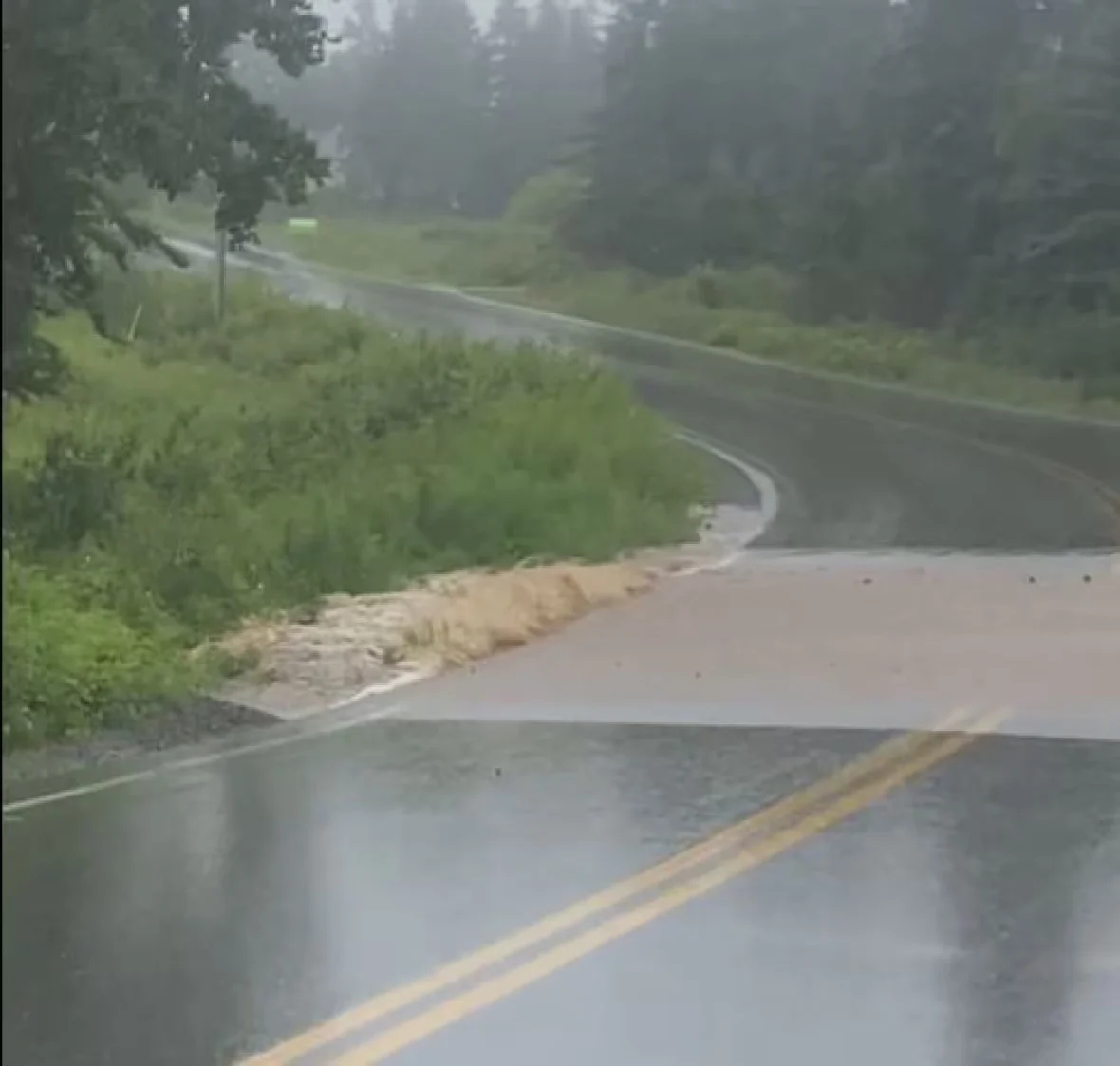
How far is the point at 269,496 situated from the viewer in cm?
1725

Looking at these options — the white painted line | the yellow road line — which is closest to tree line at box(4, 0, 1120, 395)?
the white painted line

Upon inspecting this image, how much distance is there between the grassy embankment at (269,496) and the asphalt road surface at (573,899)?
0.86 meters

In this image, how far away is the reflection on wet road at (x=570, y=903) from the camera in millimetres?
6277

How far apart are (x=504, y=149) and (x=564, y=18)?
44890 mm

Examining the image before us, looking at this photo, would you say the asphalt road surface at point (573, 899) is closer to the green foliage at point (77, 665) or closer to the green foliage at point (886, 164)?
the green foliage at point (77, 665)

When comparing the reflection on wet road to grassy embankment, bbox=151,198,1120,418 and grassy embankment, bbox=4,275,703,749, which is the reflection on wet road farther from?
grassy embankment, bbox=151,198,1120,418

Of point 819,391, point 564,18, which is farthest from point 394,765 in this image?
point 564,18

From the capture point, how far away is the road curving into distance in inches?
821

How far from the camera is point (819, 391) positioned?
3750 centimetres

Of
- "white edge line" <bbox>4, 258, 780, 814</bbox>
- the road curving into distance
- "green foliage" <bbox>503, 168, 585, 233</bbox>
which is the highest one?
"green foliage" <bbox>503, 168, 585, 233</bbox>

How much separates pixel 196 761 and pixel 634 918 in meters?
3.26

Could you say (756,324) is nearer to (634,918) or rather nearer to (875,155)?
(875,155)

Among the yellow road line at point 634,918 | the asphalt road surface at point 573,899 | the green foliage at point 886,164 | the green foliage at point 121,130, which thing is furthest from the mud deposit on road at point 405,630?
the green foliage at point 886,164

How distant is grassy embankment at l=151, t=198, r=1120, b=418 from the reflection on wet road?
2700cm
